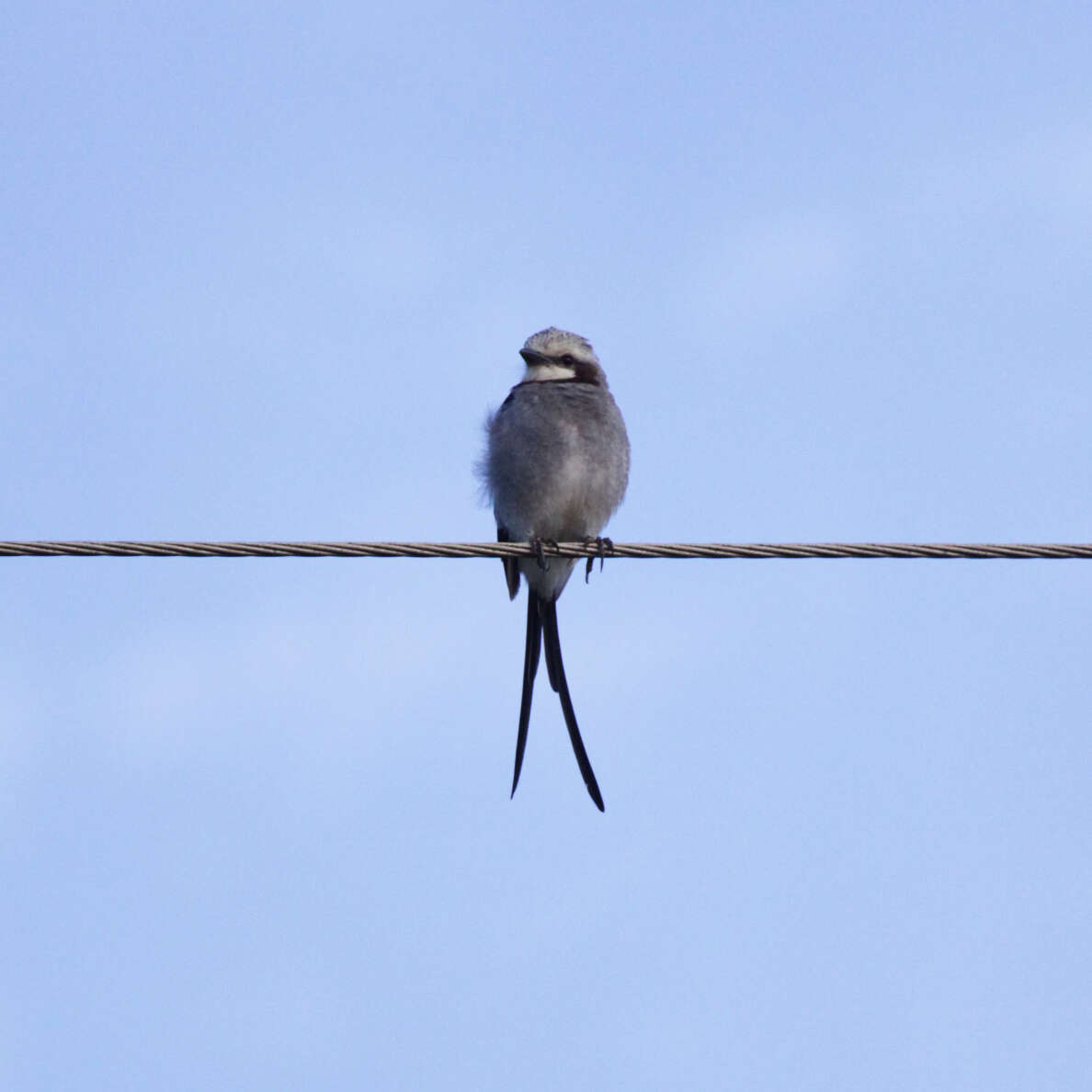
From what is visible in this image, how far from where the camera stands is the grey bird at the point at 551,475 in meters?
6.11

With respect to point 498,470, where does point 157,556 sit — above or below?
below

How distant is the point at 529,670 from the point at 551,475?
733mm

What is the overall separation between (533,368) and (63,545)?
3.01 metres

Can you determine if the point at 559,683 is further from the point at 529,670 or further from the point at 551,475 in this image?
the point at 551,475

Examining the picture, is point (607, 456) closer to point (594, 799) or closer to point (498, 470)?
point (498, 470)

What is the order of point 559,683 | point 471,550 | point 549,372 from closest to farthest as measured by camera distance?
point 471,550, point 559,683, point 549,372

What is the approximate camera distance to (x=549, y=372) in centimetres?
654

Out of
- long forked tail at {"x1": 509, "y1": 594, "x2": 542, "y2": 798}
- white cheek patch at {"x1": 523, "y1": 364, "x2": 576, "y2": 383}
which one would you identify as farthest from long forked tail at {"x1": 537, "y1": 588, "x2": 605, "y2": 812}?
white cheek patch at {"x1": 523, "y1": 364, "x2": 576, "y2": 383}

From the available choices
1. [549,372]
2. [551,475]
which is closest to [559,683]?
[551,475]

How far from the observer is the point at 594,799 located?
5.43 m

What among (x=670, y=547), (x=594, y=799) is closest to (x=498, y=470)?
(x=594, y=799)

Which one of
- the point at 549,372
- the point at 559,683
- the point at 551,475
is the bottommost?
the point at 559,683

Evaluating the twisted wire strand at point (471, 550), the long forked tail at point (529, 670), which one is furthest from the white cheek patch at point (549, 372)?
the twisted wire strand at point (471, 550)

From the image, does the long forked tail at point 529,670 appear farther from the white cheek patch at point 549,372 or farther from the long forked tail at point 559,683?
the white cheek patch at point 549,372
